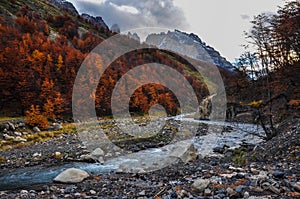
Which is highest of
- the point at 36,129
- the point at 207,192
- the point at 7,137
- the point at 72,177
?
the point at 207,192

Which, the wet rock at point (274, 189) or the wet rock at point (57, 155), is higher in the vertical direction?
the wet rock at point (274, 189)

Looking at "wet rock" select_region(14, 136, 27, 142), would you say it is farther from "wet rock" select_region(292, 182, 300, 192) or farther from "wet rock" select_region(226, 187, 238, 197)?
"wet rock" select_region(292, 182, 300, 192)

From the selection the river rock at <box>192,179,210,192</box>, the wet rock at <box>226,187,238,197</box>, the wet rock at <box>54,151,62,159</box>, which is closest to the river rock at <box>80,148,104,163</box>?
the wet rock at <box>54,151,62,159</box>

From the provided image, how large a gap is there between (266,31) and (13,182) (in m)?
14.0

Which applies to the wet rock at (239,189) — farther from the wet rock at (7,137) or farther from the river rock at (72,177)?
the wet rock at (7,137)

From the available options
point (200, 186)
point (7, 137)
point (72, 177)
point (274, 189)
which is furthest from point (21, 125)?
point (274, 189)

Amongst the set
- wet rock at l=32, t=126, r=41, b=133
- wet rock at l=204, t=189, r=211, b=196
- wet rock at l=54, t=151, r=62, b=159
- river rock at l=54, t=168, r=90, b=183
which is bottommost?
wet rock at l=54, t=151, r=62, b=159

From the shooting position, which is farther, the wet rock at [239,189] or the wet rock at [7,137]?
the wet rock at [7,137]

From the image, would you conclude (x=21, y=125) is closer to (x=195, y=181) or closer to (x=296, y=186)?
(x=195, y=181)

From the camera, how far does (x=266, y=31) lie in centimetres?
1344

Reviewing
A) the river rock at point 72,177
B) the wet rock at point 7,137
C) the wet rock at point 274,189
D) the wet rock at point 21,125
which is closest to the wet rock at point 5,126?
the wet rock at point 7,137

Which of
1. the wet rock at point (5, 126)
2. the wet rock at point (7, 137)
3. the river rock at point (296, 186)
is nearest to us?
the river rock at point (296, 186)

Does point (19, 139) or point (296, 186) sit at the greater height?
point (296, 186)

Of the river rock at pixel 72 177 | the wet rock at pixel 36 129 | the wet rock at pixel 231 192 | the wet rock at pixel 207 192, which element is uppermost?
the wet rock at pixel 231 192
